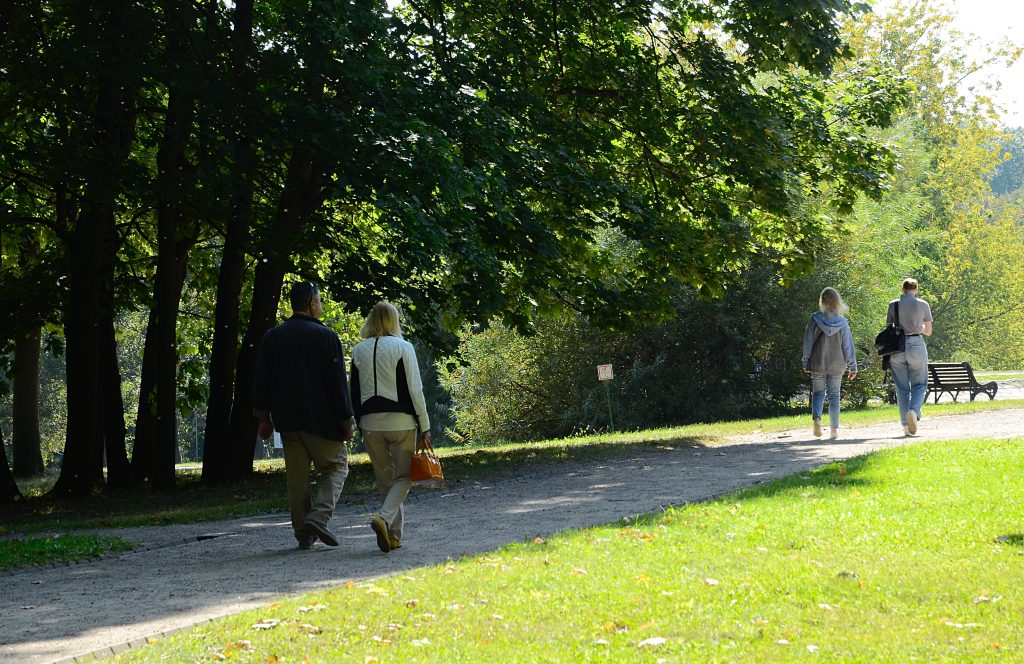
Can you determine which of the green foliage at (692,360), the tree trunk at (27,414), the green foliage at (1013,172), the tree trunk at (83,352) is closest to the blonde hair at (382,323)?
the tree trunk at (83,352)

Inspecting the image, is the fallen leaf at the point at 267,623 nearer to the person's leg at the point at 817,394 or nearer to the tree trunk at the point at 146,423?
the person's leg at the point at 817,394

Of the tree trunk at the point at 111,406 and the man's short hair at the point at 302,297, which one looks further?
the tree trunk at the point at 111,406

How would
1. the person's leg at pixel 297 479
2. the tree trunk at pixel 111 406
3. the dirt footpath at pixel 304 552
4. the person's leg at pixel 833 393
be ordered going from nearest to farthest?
the dirt footpath at pixel 304 552 → the person's leg at pixel 297 479 → the person's leg at pixel 833 393 → the tree trunk at pixel 111 406

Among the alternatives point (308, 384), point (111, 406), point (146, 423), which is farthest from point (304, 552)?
point (111, 406)

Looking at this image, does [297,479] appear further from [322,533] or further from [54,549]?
[54,549]

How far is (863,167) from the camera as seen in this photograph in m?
20.0

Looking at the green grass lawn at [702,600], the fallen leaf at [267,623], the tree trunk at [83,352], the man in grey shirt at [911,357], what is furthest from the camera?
the tree trunk at [83,352]

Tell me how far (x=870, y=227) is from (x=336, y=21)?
76.1ft

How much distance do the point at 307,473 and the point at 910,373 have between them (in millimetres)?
10203

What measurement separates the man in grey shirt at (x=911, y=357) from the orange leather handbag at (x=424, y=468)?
374 inches

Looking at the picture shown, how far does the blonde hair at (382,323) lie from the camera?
9500 mm

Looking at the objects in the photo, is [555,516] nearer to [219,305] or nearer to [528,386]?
[219,305]

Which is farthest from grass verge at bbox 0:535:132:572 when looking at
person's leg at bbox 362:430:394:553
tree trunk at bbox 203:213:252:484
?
tree trunk at bbox 203:213:252:484

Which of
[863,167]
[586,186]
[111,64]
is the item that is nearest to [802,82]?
[863,167]
